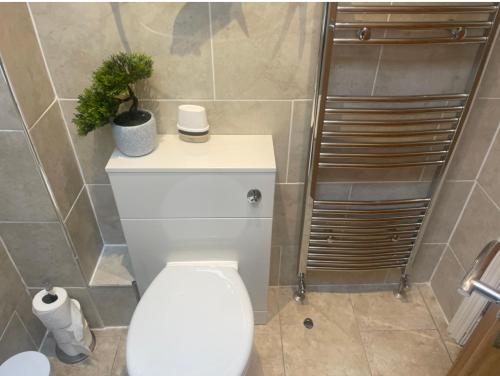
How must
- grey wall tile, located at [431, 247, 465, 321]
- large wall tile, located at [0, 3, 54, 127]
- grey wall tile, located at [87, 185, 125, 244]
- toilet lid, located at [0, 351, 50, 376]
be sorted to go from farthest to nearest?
A: grey wall tile, located at [431, 247, 465, 321] < grey wall tile, located at [87, 185, 125, 244] < toilet lid, located at [0, 351, 50, 376] < large wall tile, located at [0, 3, 54, 127]

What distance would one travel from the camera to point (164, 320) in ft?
3.66

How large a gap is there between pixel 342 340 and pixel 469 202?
74 cm

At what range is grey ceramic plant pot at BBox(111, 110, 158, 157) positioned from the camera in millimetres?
1114

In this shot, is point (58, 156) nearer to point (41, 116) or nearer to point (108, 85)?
point (41, 116)

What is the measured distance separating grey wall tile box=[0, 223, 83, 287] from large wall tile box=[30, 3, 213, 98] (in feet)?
1.47

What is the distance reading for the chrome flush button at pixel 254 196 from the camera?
3.91 feet

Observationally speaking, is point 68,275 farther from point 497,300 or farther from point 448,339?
point 448,339

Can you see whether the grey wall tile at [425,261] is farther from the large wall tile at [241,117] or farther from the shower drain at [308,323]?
the large wall tile at [241,117]

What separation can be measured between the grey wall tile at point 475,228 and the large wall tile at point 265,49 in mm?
748

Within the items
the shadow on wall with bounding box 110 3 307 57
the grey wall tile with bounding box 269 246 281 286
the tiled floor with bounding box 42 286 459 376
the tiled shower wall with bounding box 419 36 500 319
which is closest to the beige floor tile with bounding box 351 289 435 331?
the tiled floor with bounding box 42 286 459 376

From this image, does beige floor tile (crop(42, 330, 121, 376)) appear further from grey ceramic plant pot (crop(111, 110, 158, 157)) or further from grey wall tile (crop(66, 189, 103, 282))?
grey ceramic plant pot (crop(111, 110, 158, 157))

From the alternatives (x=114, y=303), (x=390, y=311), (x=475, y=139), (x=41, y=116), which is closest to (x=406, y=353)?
(x=390, y=311)

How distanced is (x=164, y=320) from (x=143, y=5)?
2.96 ft

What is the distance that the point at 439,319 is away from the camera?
5.36 feet
